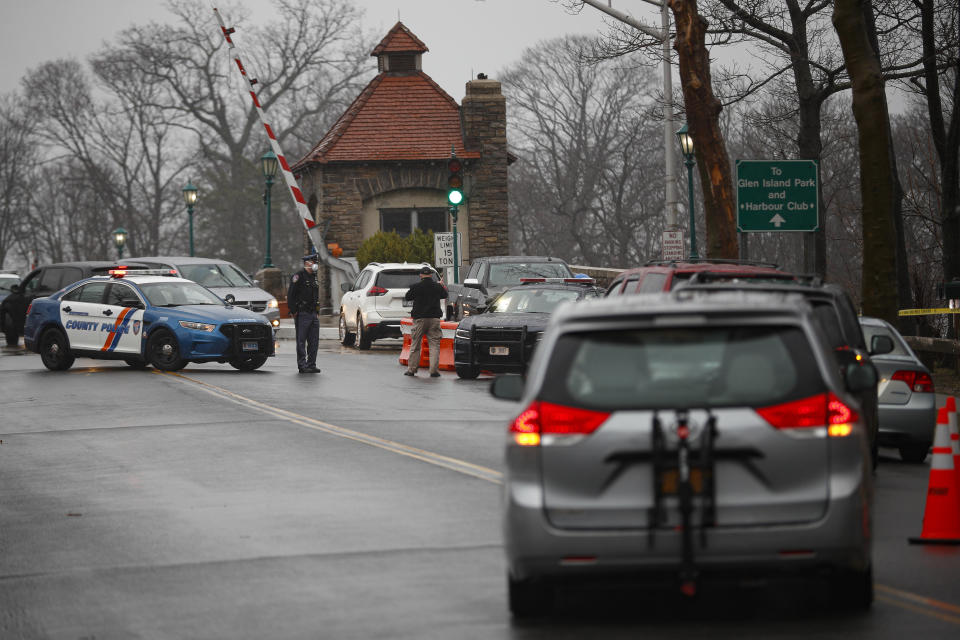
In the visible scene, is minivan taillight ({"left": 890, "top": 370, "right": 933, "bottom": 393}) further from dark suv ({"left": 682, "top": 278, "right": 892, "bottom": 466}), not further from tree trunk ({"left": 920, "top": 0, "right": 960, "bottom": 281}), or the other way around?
tree trunk ({"left": 920, "top": 0, "right": 960, "bottom": 281})

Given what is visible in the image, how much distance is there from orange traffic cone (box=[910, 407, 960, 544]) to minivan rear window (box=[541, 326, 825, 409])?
2.99m

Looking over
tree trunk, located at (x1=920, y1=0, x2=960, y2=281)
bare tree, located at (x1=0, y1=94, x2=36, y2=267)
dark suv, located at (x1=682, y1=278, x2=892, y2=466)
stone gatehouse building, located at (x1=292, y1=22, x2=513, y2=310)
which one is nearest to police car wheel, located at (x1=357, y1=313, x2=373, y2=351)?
tree trunk, located at (x1=920, y1=0, x2=960, y2=281)

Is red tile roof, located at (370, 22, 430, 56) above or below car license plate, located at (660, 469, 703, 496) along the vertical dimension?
above

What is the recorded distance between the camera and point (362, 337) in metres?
32.5

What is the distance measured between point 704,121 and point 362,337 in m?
9.86

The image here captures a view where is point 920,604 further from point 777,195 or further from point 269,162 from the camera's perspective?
point 269,162

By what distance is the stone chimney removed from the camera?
47.1 meters

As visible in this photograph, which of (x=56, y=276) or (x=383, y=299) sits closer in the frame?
(x=383, y=299)

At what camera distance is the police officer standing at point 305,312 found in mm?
25016

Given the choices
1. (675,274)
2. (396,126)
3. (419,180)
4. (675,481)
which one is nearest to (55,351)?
(675,274)

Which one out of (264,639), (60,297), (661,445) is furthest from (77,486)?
(60,297)

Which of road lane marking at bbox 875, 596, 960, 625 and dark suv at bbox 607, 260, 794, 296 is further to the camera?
dark suv at bbox 607, 260, 794, 296

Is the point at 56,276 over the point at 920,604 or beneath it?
over

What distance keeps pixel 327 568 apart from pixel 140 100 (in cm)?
7032
